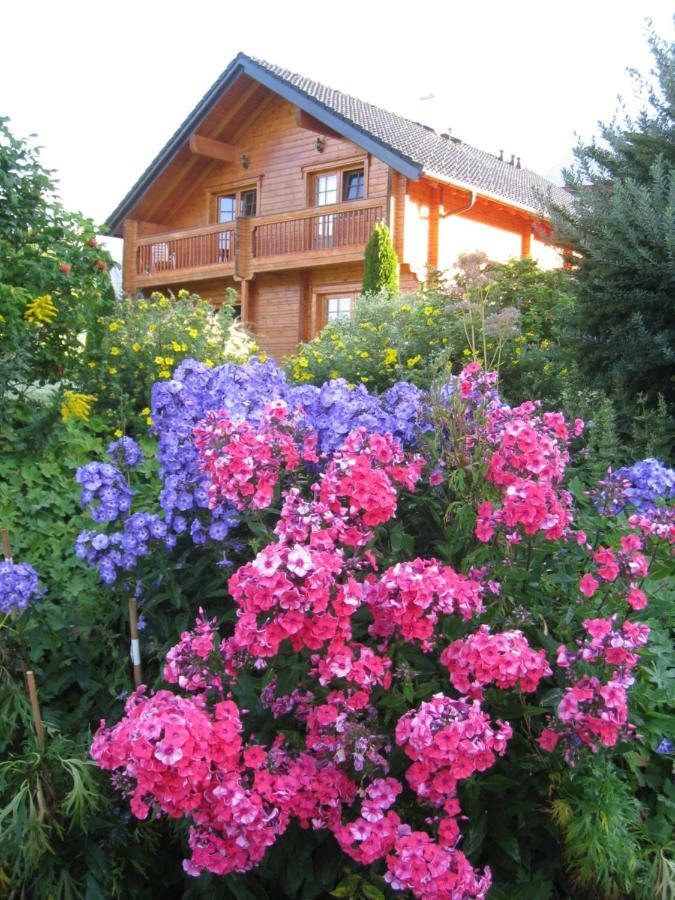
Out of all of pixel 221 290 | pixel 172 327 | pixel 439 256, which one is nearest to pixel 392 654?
pixel 172 327

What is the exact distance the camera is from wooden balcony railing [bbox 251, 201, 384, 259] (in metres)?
15.1

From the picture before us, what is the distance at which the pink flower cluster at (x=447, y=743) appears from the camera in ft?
5.48

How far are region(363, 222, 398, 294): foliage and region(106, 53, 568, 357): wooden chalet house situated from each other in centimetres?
102

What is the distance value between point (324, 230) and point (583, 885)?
15.0 m

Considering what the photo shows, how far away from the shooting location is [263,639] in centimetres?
179

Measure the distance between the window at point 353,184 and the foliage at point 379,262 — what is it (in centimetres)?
300

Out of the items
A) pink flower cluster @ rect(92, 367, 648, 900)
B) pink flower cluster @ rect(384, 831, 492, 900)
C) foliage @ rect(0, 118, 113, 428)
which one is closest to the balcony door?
foliage @ rect(0, 118, 113, 428)

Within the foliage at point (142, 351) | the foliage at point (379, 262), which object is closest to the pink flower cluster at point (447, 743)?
the foliage at point (142, 351)

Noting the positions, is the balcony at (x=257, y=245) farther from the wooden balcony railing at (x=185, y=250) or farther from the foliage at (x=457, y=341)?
the foliage at (x=457, y=341)

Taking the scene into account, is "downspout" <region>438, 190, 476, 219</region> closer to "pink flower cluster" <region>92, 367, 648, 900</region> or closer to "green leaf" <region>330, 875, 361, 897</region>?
"pink flower cluster" <region>92, 367, 648, 900</region>

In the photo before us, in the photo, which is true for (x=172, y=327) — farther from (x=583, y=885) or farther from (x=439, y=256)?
(x=439, y=256)

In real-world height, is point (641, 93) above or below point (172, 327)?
above

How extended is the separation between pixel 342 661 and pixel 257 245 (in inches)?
630

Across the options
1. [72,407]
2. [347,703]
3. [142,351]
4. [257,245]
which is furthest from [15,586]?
[257,245]
